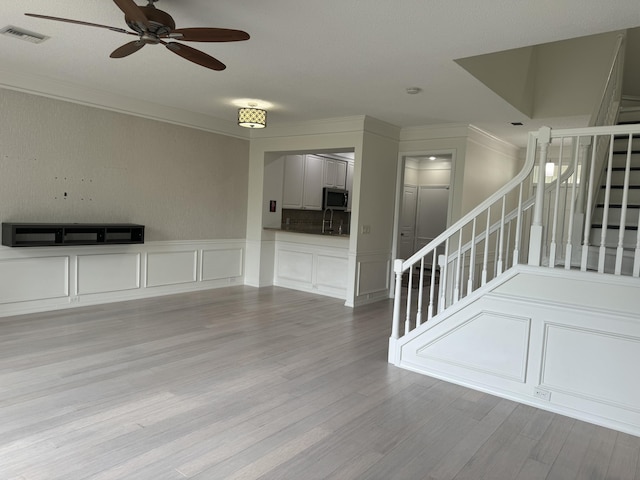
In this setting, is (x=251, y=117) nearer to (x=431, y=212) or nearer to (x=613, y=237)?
(x=613, y=237)

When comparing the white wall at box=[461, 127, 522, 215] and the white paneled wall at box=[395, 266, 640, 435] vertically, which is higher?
the white wall at box=[461, 127, 522, 215]

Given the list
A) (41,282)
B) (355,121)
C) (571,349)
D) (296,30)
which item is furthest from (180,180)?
(571,349)

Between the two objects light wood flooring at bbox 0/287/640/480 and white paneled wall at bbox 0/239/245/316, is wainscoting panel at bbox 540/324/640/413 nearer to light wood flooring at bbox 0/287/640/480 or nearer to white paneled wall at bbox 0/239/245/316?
light wood flooring at bbox 0/287/640/480

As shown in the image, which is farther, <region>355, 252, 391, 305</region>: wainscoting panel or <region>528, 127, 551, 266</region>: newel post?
<region>355, 252, 391, 305</region>: wainscoting panel

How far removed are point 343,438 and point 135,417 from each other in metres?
1.32

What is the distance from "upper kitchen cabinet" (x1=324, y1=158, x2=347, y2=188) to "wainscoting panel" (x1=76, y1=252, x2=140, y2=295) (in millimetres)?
4219

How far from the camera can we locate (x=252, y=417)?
290 cm

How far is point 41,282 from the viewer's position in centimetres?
518

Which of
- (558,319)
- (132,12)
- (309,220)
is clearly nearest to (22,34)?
(132,12)

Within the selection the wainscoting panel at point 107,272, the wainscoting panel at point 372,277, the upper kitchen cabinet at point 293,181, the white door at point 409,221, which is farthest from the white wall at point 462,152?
the wainscoting panel at point 107,272

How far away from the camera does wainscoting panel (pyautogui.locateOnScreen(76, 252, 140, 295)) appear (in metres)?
5.54

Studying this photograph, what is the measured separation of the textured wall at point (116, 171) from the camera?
16.1 feet

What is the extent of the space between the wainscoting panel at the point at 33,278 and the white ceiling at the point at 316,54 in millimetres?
1927

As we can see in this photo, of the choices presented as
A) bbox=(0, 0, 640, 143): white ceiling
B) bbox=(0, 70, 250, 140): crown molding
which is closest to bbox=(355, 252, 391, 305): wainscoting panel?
bbox=(0, 0, 640, 143): white ceiling
